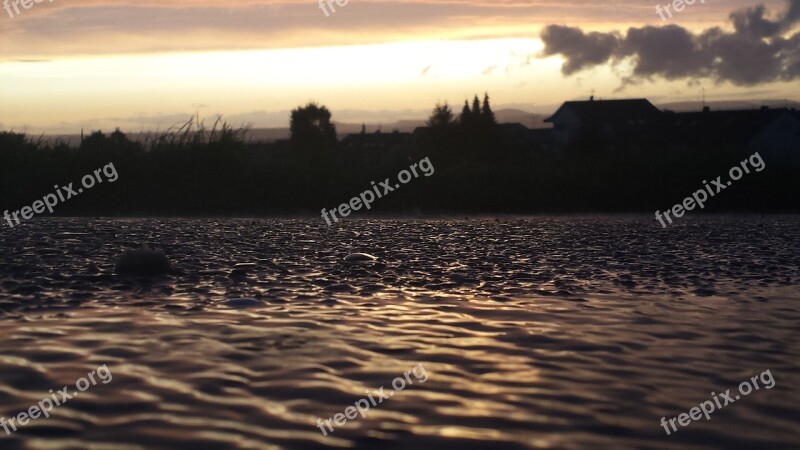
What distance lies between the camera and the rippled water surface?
435 centimetres

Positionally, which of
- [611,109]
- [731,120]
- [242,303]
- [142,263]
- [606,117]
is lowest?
[242,303]

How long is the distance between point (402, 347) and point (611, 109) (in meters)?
68.5

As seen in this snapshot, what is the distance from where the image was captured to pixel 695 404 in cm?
486

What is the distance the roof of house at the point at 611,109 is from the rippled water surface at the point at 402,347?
60.4 m

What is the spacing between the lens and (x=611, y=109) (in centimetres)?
7200

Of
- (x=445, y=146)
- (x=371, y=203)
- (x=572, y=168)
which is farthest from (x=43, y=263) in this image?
(x=445, y=146)

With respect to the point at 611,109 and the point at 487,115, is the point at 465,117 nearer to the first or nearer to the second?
the point at 487,115

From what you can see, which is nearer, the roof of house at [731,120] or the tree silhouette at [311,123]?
the roof of house at [731,120]

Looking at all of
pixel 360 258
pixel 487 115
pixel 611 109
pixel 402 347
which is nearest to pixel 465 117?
pixel 487 115

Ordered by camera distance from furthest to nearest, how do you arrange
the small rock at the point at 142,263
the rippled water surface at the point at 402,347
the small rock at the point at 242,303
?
the small rock at the point at 142,263, the small rock at the point at 242,303, the rippled water surface at the point at 402,347

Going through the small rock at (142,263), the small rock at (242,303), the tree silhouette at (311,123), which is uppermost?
the tree silhouette at (311,123)

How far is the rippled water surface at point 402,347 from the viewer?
4.35 m

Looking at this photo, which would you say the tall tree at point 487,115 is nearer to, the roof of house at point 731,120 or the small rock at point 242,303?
the roof of house at point 731,120

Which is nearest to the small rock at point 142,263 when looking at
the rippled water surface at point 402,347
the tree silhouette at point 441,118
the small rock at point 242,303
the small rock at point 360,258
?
the rippled water surface at point 402,347
